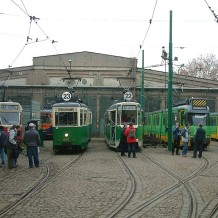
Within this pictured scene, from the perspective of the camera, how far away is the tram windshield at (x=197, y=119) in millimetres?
29000

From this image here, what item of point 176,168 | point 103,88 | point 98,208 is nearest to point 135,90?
point 103,88

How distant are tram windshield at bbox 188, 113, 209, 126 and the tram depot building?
19202 millimetres

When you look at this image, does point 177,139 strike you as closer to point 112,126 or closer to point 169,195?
point 112,126

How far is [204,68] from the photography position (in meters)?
71.9

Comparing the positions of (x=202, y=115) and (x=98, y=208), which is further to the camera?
(x=202, y=115)

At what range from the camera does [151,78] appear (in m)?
60.0

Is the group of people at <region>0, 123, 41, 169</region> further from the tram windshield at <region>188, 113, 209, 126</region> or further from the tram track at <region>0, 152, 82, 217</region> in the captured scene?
the tram windshield at <region>188, 113, 209, 126</region>

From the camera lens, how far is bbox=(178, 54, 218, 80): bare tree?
71312mm

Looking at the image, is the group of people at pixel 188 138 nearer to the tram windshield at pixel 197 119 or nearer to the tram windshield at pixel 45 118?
the tram windshield at pixel 197 119

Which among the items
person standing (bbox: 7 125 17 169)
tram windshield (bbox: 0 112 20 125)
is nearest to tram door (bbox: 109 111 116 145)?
tram windshield (bbox: 0 112 20 125)

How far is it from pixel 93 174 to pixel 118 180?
5.22 ft

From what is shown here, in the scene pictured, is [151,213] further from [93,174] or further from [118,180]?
[93,174]

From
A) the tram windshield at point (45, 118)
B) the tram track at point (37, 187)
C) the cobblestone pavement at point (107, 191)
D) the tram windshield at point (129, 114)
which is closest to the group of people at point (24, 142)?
the cobblestone pavement at point (107, 191)

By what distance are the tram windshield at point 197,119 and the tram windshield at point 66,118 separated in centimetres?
809
